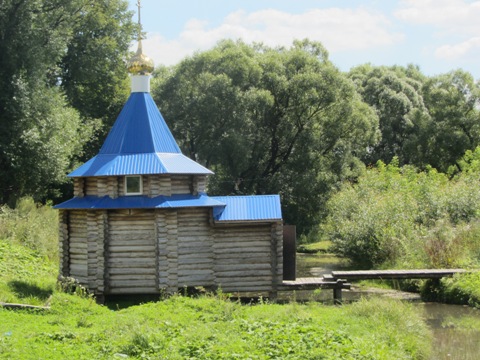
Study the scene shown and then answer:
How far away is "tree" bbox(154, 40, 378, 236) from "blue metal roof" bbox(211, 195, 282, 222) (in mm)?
17561

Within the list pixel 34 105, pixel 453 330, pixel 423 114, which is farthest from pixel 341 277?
pixel 423 114

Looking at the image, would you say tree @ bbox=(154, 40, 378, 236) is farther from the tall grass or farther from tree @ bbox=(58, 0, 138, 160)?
the tall grass

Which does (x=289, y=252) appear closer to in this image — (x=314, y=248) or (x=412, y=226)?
(x=412, y=226)

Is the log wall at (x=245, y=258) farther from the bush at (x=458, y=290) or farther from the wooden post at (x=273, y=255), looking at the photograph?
the bush at (x=458, y=290)

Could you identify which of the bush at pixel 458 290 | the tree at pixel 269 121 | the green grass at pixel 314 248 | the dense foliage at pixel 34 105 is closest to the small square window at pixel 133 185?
the bush at pixel 458 290

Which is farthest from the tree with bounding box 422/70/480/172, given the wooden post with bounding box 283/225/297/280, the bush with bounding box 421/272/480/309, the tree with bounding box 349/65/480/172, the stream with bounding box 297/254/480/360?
the wooden post with bounding box 283/225/297/280

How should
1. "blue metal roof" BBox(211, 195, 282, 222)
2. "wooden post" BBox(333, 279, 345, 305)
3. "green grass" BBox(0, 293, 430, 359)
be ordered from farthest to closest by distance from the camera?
"wooden post" BBox(333, 279, 345, 305), "blue metal roof" BBox(211, 195, 282, 222), "green grass" BBox(0, 293, 430, 359)

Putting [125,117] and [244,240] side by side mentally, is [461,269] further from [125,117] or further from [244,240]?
[125,117]

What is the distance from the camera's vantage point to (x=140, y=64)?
20.0 metres

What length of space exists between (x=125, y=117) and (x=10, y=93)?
979 cm

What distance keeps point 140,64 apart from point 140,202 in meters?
4.81

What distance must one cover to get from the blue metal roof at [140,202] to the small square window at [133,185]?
0.16 meters

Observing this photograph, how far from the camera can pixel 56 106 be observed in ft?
93.9

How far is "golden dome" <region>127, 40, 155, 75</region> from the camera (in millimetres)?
20031
